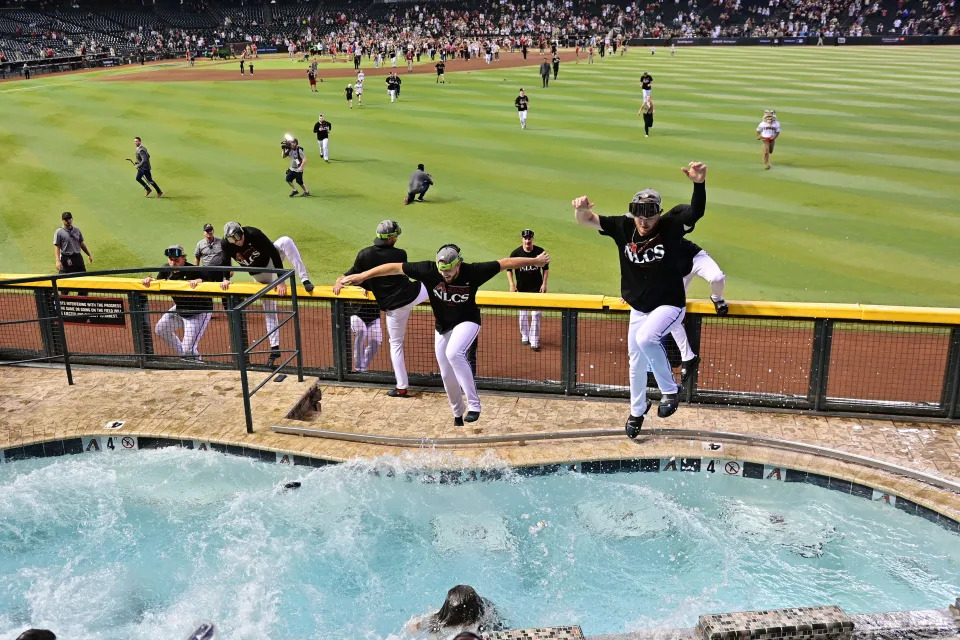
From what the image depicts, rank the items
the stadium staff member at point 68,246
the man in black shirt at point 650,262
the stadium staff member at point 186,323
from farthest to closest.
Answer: the stadium staff member at point 68,246 → the stadium staff member at point 186,323 → the man in black shirt at point 650,262

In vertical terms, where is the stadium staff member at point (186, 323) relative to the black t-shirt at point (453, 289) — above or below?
below

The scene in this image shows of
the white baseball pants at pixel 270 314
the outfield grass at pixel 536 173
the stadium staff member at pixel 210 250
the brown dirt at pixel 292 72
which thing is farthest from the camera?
the brown dirt at pixel 292 72

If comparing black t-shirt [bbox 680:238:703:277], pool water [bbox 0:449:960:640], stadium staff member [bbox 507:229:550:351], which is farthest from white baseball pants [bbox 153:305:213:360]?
black t-shirt [bbox 680:238:703:277]

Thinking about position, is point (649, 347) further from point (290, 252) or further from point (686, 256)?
point (290, 252)

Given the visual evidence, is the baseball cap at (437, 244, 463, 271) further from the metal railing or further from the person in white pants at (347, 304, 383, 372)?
the metal railing

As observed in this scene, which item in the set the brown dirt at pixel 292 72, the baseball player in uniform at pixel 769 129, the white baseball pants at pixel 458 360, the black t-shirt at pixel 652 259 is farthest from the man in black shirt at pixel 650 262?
the brown dirt at pixel 292 72

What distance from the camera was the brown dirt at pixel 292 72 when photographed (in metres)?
47.5

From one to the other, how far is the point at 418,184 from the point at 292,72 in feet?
113

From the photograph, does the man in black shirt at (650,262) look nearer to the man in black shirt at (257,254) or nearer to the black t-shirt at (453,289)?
the black t-shirt at (453,289)

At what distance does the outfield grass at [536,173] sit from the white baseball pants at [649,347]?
6576mm

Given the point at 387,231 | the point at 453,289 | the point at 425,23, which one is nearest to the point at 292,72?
the point at 425,23

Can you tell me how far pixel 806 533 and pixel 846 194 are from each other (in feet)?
47.7

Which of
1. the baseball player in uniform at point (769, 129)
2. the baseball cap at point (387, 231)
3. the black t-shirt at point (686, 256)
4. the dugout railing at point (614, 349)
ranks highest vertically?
the baseball player in uniform at point (769, 129)

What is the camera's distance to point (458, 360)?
855 centimetres
